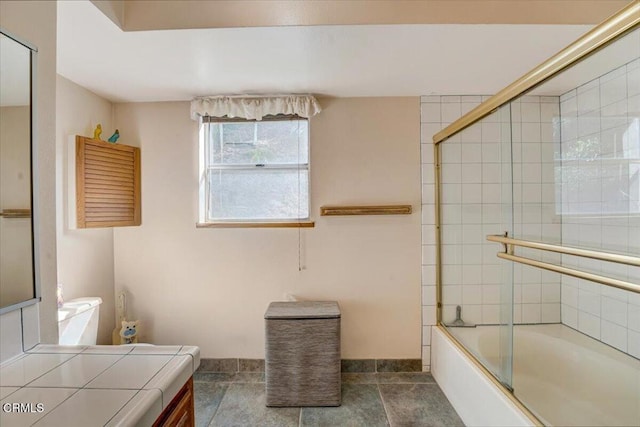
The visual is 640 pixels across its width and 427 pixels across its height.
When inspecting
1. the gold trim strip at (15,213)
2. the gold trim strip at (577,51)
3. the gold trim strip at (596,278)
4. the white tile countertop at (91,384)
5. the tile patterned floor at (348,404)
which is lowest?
the tile patterned floor at (348,404)

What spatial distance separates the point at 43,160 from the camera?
1025mm

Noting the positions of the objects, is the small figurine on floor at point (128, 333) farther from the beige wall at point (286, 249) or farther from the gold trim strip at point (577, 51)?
the gold trim strip at point (577, 51)

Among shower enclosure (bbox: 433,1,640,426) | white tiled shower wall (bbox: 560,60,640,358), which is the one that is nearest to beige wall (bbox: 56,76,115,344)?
shower enclosure (bbox: 433,1,640,426)

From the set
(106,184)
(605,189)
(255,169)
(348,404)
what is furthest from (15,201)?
(605,189)

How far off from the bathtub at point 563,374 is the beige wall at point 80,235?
245cm

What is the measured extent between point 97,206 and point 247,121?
3.86 ft

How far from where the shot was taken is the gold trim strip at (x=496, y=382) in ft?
4.06

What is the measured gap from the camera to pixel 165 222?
2283 millimetres

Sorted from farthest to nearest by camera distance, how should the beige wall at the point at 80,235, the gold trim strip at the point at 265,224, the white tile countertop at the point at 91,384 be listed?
1. the gold trim strip at the point at 265,224
2. the beige wall at the point at 80,235
3. the white tile countertop at the point at 91,384

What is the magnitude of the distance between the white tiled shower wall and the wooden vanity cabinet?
205 centimetres

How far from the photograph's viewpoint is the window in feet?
7.64

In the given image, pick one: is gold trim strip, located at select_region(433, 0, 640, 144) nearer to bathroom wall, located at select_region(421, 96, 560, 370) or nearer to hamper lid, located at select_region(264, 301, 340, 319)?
bathroom wall, located at select_region(421, 96, 560, 370)

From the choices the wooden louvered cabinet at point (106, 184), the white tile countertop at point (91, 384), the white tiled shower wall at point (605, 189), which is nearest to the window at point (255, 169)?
the wooden louvered cabinet at point (106, 184)

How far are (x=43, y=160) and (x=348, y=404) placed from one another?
1.99m
